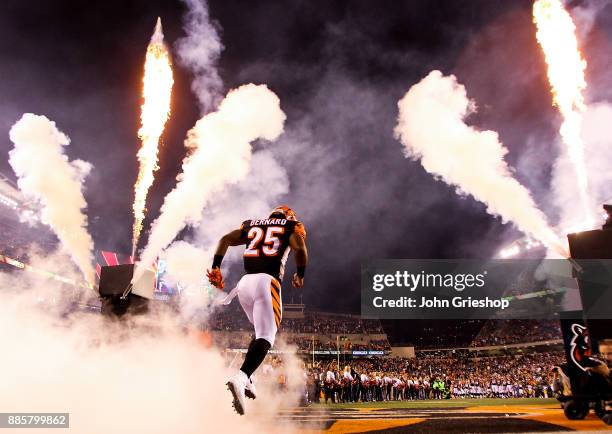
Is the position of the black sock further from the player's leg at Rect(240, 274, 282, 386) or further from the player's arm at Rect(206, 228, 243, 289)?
the player's arm at Rect(206, 228, 243, 289)

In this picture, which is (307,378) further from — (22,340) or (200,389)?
(22,340)

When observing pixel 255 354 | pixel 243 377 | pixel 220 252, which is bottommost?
pixel 243 377

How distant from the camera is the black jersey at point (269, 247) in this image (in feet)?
16.7

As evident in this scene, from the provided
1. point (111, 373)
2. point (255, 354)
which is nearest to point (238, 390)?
point (255, 354)

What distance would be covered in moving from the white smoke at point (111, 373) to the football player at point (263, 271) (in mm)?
2311

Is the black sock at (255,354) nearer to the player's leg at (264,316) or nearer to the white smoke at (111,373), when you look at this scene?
the player's leg at (264,316)

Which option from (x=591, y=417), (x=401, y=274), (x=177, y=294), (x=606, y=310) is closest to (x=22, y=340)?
(x=591, y=417)

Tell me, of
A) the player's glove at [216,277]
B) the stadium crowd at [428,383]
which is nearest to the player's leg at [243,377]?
the player's glove at [216,277]

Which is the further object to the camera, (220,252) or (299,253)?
(220,252)

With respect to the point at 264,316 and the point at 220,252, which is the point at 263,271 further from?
the point at 220,252

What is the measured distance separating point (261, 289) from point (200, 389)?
3.90 metres

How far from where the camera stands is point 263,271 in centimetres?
509

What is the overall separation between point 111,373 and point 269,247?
14.7 feet

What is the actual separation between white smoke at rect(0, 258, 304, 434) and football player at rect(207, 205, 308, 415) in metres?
2.31
